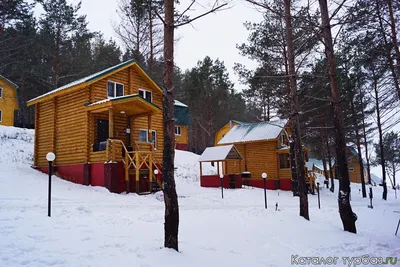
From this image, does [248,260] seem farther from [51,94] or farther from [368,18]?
[51,94]

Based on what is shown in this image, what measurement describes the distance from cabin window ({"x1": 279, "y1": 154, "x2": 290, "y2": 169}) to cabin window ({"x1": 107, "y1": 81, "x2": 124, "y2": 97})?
44.0 feet

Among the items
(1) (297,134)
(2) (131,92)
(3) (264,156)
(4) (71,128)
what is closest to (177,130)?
(3) (264,156)

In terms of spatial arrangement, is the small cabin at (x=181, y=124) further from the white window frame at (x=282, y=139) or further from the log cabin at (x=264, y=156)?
the white window frame at (x=282, y=139)

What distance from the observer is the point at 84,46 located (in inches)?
1287

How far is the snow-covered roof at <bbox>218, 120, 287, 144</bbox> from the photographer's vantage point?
24297mm

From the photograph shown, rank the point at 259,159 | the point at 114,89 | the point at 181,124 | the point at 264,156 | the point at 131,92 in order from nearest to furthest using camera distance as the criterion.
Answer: the point at 114,89 → the point at 131,92 → the point at 264,156 → the point at 259,159 → the point at 181,124

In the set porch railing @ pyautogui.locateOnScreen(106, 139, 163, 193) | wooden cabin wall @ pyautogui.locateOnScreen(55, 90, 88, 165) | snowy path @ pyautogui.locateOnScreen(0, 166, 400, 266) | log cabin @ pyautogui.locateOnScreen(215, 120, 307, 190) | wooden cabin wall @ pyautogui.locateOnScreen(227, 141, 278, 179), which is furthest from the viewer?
wooden cabin wall @ pyautogui.locateOnScreen(227, 141, 278, 179)

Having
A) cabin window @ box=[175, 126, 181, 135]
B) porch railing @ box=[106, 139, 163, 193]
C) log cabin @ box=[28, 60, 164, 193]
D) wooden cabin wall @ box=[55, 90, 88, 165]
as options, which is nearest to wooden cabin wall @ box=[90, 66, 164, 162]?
log cabin @ box=[28, 60, 164, 193]

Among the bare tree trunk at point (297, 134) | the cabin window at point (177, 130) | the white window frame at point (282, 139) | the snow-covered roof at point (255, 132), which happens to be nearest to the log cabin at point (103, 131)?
the bare tree trunk at point (297, 134)

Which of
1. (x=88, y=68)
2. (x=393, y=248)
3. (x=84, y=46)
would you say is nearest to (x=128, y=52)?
(x=88, y=68)

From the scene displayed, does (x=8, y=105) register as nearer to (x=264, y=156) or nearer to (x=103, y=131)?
(x=103, y=131)

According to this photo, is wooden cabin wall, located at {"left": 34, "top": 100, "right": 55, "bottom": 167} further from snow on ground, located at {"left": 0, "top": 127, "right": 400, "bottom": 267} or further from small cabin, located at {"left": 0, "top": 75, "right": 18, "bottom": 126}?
small cabin, located at {"left": 0, "top": 75, "right": 18, "bottom": 126}

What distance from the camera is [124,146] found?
14.1 m

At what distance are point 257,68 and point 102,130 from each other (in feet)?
33.2
